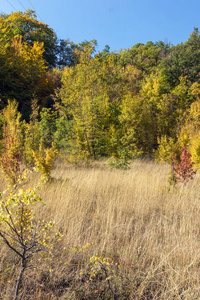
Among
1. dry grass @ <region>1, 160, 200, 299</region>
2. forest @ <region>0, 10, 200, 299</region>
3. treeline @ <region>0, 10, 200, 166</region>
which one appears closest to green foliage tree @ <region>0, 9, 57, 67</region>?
treeline @ <region>0, 10, 200, 166</region>

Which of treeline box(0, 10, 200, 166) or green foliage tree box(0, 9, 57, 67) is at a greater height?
green foliage tree box(0, 9, 57, 67)

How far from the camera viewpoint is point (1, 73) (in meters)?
17.3

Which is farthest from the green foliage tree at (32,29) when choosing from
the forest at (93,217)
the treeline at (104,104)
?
the forest at (93,217)

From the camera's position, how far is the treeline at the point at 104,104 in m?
10.3

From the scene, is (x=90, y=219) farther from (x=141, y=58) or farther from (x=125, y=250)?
(x=141, y=58)

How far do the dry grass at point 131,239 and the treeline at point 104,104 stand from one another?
2.06 meters

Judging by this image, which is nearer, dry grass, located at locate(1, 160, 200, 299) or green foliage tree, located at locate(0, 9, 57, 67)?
dry grass, located at locate(1, 160, 200, 299)

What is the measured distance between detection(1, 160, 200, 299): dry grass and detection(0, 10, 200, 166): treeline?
2056 millimetres

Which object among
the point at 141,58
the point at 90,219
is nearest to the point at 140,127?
the point at 90,219

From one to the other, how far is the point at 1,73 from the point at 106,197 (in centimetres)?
1838

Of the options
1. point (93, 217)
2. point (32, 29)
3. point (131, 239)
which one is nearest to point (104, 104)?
point (93, 217)

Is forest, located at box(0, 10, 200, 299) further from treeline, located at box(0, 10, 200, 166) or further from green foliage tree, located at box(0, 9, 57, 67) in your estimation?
green foliage tree, located at box(0, 9, 57, 67)

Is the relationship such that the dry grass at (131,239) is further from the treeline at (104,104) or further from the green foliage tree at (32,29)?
the green foliage tree at (32,29)

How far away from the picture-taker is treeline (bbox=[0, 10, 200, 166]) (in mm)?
10297
